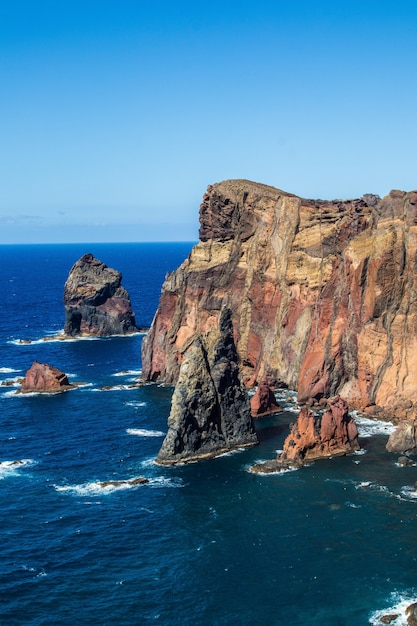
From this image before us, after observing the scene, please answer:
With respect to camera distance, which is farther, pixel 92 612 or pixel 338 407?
pixel 338 407

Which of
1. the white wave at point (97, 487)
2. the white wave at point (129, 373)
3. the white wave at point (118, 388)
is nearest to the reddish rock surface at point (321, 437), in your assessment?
the white wave at point (97, 487)

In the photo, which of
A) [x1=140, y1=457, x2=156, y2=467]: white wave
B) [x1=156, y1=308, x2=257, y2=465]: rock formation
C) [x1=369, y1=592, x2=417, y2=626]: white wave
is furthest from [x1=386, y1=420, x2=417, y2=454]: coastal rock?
[x1=369, y1=592, x2=417, y2=626]: white wave

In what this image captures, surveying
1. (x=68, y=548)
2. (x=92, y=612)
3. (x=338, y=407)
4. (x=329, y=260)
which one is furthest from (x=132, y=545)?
(x=329, y=260)

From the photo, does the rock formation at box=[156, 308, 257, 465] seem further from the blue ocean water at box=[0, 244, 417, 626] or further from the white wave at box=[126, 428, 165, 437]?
the white wave at box=[126, 428, 165, 437]

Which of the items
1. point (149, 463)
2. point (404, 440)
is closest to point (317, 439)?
point (404, 440)

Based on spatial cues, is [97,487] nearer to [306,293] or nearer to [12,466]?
[12,466]

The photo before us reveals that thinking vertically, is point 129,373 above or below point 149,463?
above

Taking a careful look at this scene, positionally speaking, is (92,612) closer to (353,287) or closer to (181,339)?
(353,287)
